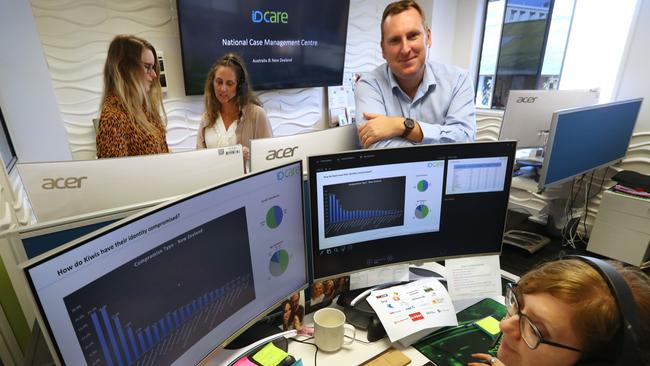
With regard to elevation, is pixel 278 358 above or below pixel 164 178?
below

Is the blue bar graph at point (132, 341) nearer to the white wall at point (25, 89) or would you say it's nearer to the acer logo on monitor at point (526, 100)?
the white wall at point (25, 89)

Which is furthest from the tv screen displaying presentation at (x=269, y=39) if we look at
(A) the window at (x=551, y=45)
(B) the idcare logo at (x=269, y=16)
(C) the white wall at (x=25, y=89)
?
(A) the window at (x=551, y=45)

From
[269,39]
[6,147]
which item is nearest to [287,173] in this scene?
[6,147]

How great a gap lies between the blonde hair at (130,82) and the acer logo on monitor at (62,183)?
1236 millimetres

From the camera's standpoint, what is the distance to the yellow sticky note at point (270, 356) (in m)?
0.86

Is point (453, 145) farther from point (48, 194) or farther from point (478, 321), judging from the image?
point (48, 194)

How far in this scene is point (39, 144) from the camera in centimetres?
230

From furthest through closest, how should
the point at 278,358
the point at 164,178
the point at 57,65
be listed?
1. the point at 57,65
2. the point at 164,178
3. the point at 278,358

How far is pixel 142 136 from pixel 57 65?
970 millimetres

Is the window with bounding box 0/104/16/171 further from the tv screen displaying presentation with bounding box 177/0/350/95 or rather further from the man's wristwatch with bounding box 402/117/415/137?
the man's wristwatch with bounding box 402/117/415/137

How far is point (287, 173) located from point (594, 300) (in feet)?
2.15

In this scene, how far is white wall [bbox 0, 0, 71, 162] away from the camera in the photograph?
2105mm

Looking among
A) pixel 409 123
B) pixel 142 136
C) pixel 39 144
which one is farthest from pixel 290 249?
pixel 39 144

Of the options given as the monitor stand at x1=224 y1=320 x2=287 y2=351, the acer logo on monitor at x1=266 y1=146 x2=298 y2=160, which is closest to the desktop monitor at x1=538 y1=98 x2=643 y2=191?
the acer logo on monitor at x1=266 y1=146 x2=298 y2=160
